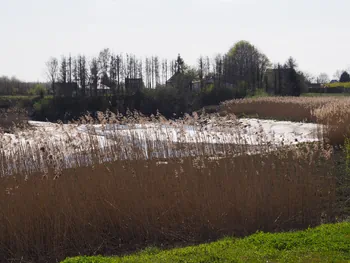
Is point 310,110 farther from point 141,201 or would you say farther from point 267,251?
point 267,251

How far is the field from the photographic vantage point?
5652mm

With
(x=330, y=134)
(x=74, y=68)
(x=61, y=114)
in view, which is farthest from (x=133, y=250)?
(x=74, y=68)

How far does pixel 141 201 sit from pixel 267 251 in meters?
1.81

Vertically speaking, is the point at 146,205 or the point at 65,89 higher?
the point at 65,89

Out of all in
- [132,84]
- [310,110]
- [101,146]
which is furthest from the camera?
[132,84]

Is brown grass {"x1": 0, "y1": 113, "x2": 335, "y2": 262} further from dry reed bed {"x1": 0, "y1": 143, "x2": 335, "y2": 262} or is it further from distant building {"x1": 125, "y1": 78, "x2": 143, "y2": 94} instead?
distant building {"x1": 125, "y1": 78, "x2": 143, "y2": 94}

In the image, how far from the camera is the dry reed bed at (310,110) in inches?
468

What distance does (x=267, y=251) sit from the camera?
183 inches

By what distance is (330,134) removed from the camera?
11.9m

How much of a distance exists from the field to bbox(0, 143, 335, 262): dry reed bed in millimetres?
12

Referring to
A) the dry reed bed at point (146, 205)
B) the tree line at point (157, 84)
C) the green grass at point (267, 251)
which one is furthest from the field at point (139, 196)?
the tree line at point (157, 84)

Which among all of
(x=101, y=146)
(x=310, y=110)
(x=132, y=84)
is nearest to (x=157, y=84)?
(x=132, y=84)

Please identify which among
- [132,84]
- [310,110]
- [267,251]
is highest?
[132,84]

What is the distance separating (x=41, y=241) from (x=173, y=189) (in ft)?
5.33
